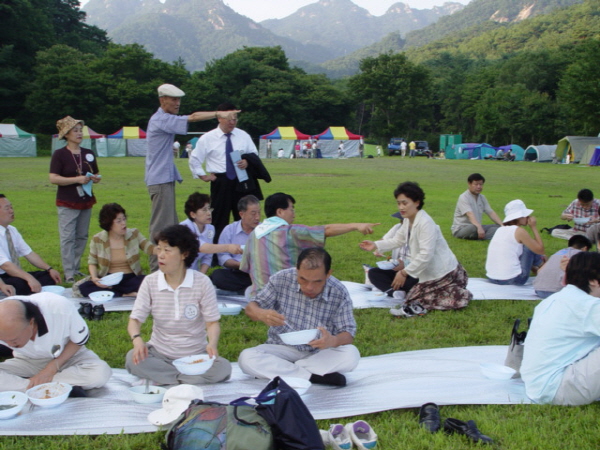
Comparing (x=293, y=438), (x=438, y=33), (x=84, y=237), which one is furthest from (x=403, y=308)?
(x=438, y=33)

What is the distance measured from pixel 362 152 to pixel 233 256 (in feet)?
154

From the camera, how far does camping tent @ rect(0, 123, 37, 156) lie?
43094 mm

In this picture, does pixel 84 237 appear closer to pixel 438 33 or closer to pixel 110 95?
pixel 110 95

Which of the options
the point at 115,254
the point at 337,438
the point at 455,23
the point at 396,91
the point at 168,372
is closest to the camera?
the point at 337,438

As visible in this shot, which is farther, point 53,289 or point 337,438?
point 53,289

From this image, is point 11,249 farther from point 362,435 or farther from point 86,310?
point 362,435

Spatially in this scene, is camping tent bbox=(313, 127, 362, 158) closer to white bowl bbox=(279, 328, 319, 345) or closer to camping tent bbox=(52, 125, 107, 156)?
camping tent bbox=(52, 125, 107, 156)

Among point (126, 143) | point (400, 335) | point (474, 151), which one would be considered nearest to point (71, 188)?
point (400, 335)

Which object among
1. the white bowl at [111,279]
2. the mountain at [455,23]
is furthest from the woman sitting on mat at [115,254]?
the mountain at [455,23]

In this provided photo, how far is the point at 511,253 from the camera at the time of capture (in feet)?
22.9

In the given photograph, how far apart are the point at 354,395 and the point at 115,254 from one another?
3.58 metres

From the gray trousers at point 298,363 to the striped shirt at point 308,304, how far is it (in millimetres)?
162

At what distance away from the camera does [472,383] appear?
3.99m

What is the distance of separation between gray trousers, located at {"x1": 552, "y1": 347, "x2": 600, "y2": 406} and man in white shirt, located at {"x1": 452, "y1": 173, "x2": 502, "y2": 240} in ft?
20.7
